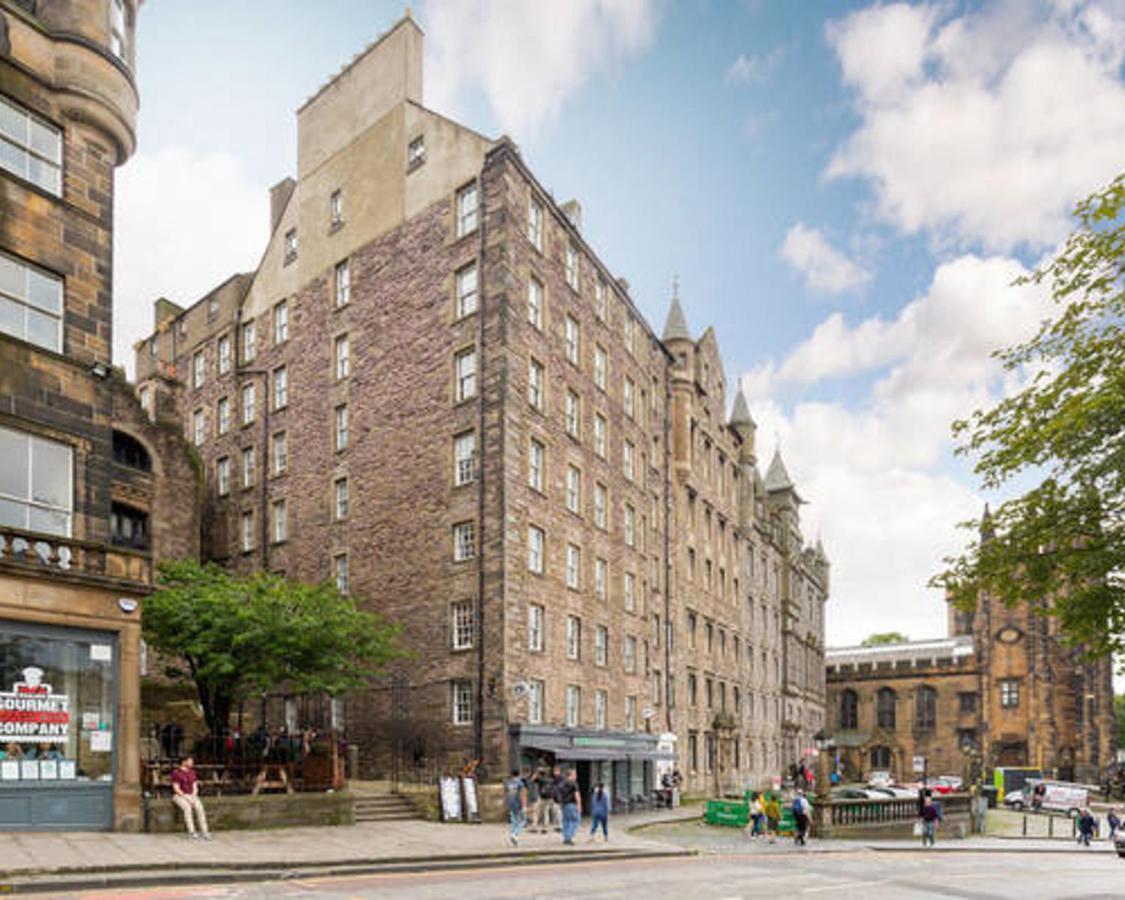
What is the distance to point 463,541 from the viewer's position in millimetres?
36031

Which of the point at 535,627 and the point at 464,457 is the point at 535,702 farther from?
the point at 464,457

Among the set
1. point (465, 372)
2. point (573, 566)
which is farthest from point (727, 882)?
point (465, 372)

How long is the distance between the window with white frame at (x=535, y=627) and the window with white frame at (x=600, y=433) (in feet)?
27.8

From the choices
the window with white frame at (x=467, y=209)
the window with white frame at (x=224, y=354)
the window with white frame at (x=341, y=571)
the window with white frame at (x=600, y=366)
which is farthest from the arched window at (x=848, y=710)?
the window with white frame at (x=467, y=209)

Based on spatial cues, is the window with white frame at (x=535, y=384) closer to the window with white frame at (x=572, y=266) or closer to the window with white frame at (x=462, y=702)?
the window with white frame at (x=572, y=266)

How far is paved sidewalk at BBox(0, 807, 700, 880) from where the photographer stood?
17031 mm

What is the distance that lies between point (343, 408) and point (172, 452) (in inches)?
260

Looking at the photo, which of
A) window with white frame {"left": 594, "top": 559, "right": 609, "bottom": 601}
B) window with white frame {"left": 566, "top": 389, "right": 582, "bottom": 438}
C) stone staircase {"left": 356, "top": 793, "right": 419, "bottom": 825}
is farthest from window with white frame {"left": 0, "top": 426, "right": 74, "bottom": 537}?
window with white frame {"left": 594, "top": 559, "right": 609, "bottom": 601}

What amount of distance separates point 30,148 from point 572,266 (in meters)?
22.8

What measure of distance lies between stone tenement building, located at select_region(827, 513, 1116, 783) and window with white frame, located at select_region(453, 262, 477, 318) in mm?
57061

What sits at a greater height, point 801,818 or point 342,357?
point 342,357

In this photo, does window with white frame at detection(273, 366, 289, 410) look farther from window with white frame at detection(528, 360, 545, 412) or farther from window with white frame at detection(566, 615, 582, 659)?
window with white frame at detection(566, 615, 582, 659)

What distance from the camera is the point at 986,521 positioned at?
13.3 metres

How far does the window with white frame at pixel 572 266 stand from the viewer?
137 feet
